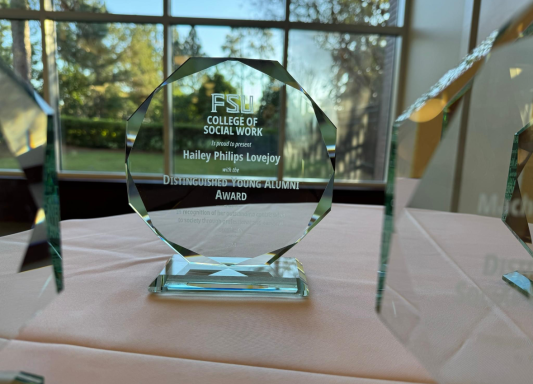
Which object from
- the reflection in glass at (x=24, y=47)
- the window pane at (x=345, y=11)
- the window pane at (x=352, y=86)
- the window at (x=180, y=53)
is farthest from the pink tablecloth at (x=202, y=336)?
the reflection in glass at (x=24, y=47)

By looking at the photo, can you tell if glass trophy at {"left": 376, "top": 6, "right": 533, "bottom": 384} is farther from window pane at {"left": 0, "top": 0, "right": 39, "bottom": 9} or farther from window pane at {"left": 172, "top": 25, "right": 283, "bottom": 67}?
window pane at {"left": 0, "top": 0, "right": 39, "bottom": 9}

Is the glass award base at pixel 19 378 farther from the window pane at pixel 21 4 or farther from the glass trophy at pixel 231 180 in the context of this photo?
the window pane at pixel 21 4

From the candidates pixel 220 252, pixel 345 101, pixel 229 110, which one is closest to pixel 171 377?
pixel 220 252

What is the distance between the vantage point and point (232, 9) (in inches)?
105

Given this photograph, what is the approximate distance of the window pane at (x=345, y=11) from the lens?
8.86ft

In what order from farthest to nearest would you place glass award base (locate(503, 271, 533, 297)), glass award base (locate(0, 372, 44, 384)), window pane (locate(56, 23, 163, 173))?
window pane (locate(56, 23, 163, 173)) → glass award base (locate(503, 271, 533, 297)) → glass award base (locate(0, 372, 44, 384))

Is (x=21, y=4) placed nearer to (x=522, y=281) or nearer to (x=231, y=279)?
(x=231, y=279)

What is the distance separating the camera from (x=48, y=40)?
2.74 meters

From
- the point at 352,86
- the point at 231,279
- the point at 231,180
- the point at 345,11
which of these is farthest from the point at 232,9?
the point at 231,279

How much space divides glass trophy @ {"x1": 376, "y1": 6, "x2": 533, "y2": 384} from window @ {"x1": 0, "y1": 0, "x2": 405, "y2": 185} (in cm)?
243

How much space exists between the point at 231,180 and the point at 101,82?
9.00ft

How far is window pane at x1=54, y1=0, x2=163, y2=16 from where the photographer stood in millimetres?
2670

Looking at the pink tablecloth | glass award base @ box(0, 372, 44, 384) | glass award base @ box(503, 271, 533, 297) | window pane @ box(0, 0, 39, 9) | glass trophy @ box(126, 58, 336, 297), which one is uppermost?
window pane @ box(0, 0, 39, 9)

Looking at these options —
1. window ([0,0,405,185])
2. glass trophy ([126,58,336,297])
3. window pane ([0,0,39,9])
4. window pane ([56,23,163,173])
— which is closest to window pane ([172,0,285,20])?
window ([0,0,405,185])
